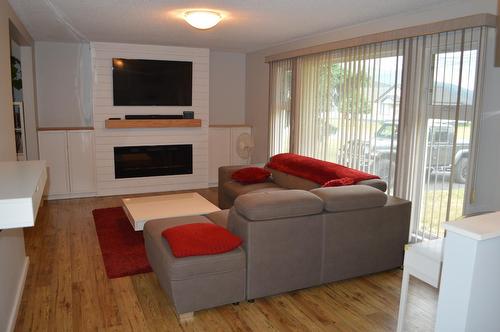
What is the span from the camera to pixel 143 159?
644 cm

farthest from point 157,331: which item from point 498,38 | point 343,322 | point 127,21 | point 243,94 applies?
point 243,94

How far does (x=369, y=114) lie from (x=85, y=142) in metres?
4.10

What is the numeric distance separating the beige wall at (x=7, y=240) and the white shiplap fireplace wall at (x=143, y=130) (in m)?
2.32

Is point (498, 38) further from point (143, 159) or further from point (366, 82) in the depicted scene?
point (143, 159)

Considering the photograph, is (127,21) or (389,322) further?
(127,21)

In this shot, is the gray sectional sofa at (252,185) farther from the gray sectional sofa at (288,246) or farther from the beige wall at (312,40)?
the beige wall at (312,40)

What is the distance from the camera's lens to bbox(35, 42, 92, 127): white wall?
6156 mm

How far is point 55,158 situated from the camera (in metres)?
5.87

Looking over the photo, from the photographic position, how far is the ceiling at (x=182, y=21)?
12.0ft

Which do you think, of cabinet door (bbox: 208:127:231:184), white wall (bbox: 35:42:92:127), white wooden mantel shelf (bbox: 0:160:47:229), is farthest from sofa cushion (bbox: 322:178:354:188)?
white wall (bbox: 35:42:92:127)

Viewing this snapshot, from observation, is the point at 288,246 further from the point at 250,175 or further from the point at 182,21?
the point at 182,21

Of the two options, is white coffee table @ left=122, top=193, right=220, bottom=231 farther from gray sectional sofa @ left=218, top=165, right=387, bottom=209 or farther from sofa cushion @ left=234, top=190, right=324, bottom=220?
sofa cushion @ left=234, top=190, right=324, bottom=220

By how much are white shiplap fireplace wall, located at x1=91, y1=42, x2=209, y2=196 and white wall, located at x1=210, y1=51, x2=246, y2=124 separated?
541mm

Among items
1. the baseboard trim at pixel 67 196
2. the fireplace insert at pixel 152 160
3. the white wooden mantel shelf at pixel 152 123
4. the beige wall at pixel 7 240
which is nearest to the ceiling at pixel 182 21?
the beige wall at pixel 7 240
